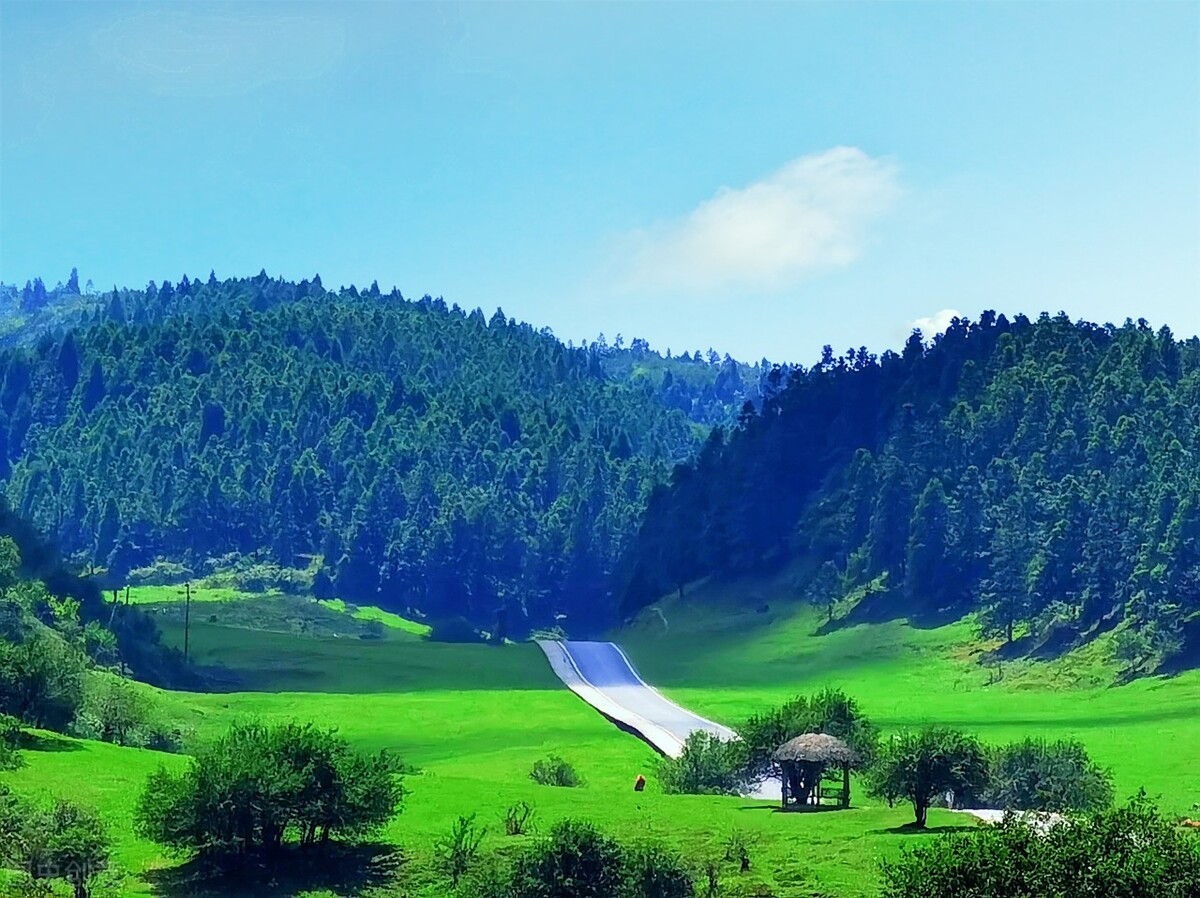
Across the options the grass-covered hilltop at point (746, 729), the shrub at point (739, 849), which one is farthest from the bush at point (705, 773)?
the shrub at point (739, 849)

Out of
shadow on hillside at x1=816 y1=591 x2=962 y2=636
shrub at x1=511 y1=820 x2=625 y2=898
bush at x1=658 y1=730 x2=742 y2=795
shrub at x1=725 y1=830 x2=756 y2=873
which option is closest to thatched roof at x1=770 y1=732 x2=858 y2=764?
bush at x1=658 y1=730 x2=742 y2=795

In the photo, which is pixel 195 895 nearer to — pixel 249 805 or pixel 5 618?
pixel 249 805

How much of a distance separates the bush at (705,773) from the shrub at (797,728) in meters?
1.80

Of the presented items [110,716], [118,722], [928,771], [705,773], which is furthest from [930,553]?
[928,771]

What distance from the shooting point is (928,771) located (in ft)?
187

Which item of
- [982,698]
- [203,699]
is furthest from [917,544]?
[203,699]

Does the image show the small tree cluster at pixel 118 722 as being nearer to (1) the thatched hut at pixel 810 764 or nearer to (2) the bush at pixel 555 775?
(2) the bush at pixel 555 775

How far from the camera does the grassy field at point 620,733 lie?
55750mm

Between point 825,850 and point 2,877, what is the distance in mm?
30056

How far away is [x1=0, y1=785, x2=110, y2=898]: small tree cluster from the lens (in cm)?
4738

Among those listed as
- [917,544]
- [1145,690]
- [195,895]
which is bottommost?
[195,895]

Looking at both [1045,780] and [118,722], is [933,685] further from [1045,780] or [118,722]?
[118,722]

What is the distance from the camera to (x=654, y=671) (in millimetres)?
156625

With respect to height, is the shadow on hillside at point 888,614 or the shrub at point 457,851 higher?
the shadow on hillside at point 888,614
